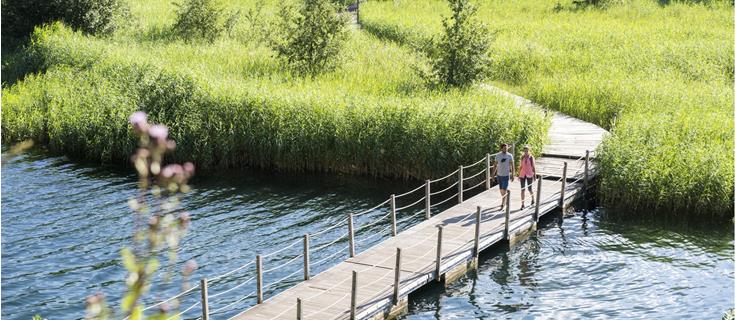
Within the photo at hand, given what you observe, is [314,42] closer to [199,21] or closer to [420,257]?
[199,21]

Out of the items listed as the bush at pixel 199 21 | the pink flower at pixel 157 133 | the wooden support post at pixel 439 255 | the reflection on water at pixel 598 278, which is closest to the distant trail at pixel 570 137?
the reflection on water at pixel 598 278

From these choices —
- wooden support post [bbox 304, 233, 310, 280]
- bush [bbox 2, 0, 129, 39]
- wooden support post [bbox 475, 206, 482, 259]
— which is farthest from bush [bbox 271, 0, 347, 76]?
wooden support post [bbox 304, 233, 310, 280]

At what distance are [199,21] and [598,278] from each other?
31388 mm

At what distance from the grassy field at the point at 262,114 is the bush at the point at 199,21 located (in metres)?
6.77

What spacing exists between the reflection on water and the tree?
Answer: 12.1 metres

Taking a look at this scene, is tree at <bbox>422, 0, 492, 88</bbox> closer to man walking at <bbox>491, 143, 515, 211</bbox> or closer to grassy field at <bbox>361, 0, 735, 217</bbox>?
grassy field at <bbox>361, 0, 735, 217</bbox>

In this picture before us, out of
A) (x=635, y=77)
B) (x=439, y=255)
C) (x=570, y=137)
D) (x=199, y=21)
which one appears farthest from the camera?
(x=199, y=21)

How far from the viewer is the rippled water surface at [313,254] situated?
18812mm

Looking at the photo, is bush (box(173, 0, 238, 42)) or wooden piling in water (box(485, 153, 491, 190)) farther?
bush (box(173, 0, 238, 42))

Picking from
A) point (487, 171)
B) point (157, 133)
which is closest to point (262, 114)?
point (487, 171)

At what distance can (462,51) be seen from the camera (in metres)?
35.6

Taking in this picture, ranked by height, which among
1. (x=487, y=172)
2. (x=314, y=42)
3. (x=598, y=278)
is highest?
(x=314, y=42)

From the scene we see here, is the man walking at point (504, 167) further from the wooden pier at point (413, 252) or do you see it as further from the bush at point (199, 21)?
the bush at point (199, 21)

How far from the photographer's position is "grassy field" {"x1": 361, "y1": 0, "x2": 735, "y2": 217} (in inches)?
984
